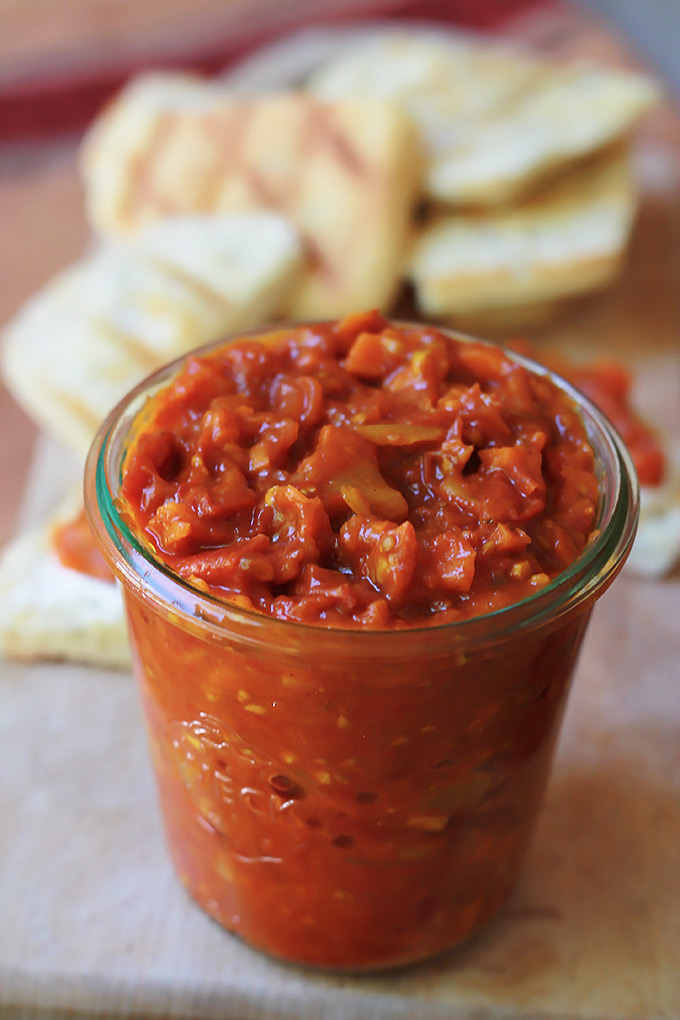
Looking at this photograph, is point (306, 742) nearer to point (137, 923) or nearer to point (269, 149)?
point (137, 923)

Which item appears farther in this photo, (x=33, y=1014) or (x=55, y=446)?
(x=55, y=446)

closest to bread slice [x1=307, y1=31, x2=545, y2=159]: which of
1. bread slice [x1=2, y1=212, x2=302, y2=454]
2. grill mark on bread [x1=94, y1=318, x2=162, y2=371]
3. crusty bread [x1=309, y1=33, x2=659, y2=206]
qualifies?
crusty bread [x1=309, y1=33, x2=659, y2=206]

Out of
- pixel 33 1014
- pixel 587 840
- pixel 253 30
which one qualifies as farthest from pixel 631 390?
pixel 253 30

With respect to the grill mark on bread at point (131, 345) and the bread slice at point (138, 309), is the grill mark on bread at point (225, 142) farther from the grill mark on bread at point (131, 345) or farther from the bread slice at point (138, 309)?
the grill mark on bread at point (131, 345)

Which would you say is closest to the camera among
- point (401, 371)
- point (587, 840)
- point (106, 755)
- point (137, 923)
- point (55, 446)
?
point (401, 371)

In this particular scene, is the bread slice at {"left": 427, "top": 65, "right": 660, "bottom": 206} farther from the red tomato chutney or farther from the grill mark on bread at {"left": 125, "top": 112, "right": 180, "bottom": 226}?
the red tomato chutney

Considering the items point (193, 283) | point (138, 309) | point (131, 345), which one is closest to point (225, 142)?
point (193, 283)
